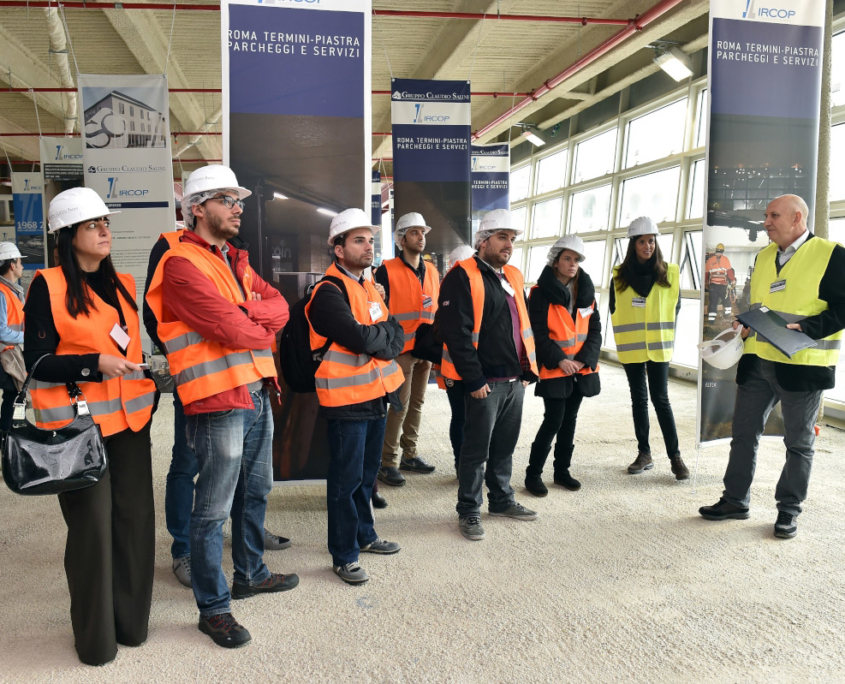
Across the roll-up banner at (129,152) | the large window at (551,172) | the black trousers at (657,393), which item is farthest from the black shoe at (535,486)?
the large window at (551,172)

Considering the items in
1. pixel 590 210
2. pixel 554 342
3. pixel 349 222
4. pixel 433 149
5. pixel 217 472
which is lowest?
pixel 217 472

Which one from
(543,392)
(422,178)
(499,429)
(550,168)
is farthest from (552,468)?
(550,168)

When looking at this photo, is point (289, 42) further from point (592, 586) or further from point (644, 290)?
point (592, 586)

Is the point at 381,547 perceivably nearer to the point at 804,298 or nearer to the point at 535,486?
the point at 535,486

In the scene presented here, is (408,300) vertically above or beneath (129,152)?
beneath

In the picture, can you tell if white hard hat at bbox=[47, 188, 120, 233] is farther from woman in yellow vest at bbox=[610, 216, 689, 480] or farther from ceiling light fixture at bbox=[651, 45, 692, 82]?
ceiling light fixture at bbox=[651, 45, 692, 82]

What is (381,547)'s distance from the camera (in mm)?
3326

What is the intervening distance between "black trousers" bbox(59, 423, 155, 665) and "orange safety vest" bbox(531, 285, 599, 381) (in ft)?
8.37

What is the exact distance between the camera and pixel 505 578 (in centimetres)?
305

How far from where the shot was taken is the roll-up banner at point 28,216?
1066 centimetres

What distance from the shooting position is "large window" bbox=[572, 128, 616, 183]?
1105 cm

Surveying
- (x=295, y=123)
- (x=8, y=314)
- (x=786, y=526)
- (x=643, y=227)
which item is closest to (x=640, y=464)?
(x=786, y=526)

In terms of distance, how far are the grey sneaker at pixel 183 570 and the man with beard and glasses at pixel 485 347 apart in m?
1.43

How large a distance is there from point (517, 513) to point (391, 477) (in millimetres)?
1019
